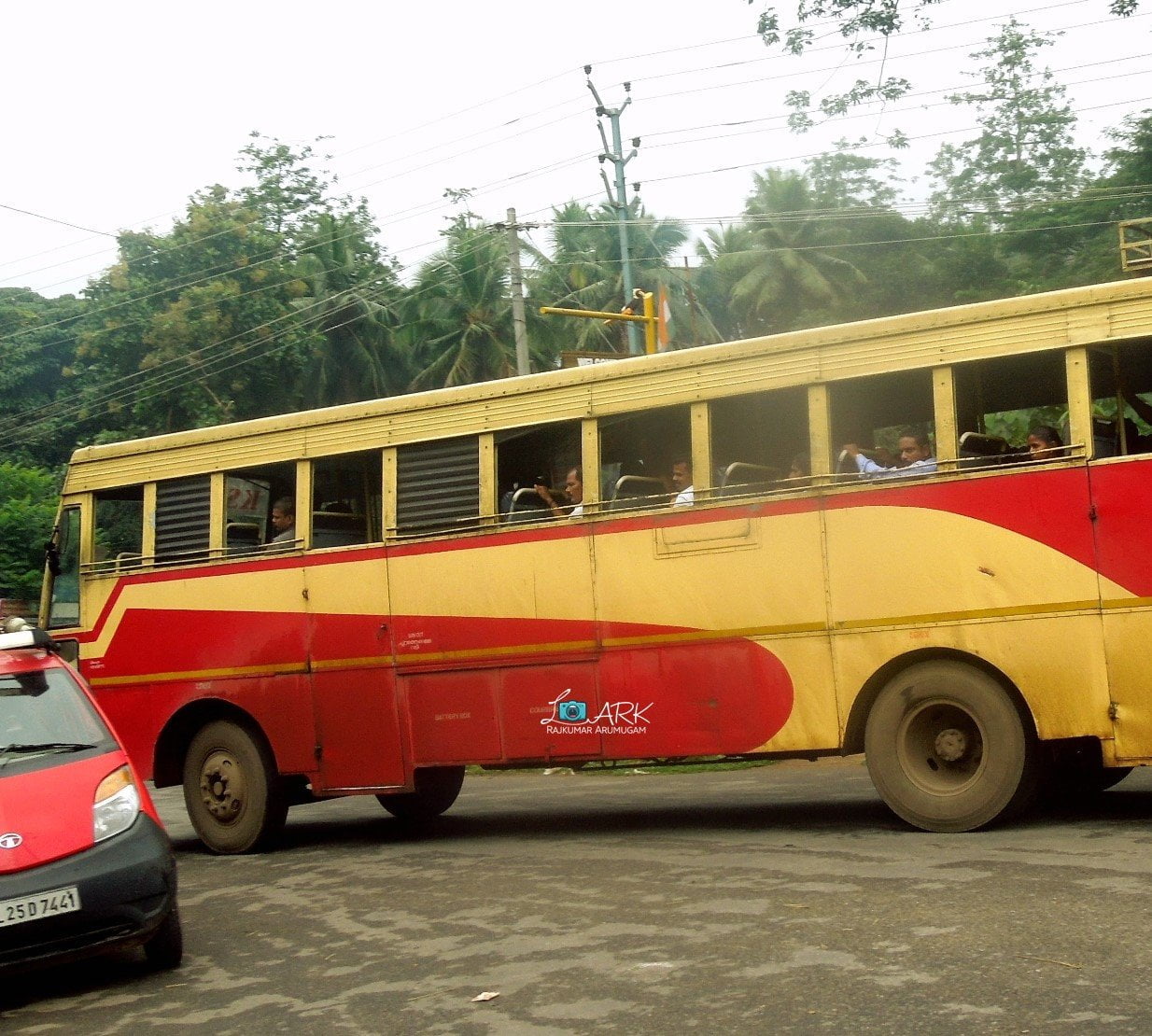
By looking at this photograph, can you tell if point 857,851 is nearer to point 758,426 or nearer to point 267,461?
point 758,426

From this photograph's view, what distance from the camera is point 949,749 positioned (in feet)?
31.0

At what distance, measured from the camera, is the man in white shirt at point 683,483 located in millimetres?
10500

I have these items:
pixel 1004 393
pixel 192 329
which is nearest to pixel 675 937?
pixel 1004 393

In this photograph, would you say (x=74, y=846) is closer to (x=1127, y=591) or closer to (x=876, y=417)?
(x=876, y=417)

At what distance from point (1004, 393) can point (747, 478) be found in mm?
1726

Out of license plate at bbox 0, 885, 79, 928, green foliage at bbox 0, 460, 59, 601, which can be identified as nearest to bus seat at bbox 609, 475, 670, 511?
license plate at bbox 0, 885, 79, 928

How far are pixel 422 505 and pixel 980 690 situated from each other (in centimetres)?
442

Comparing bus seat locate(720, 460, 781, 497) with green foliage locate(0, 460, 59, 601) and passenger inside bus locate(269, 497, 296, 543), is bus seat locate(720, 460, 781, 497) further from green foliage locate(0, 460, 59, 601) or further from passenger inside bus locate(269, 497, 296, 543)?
green foliage locate(0, 460, 59, 601)

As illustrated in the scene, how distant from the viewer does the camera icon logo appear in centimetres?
1081

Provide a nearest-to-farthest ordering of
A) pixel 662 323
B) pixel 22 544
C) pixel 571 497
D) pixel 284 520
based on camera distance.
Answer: pixel 571 497 < pixel 284 520 < pixel 662 323 < pixel 22 544

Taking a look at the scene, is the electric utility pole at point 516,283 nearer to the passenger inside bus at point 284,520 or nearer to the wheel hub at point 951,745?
the passenger inside bus at point 284,520

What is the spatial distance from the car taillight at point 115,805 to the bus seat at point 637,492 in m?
4.26

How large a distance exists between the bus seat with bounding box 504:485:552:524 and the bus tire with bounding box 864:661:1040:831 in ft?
9.28

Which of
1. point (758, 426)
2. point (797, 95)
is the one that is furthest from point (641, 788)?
point (797, 95)
